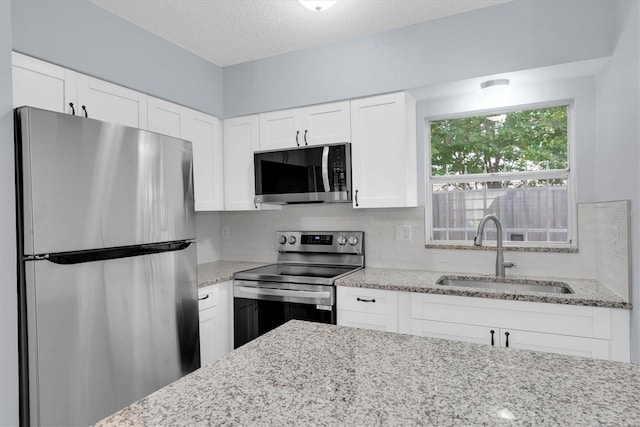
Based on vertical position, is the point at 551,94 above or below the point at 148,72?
below

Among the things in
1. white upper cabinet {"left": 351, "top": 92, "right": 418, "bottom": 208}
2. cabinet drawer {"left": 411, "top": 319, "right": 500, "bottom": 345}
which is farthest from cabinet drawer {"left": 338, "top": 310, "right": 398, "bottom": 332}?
white upper cabinet {"left": 351, "top": 92, "right": 418, "bottom": 208}

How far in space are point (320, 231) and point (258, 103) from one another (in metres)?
1.13

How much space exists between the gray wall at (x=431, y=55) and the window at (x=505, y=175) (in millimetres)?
501

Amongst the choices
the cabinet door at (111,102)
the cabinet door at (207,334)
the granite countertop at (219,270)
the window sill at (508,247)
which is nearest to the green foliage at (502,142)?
the window sill at (508,247)

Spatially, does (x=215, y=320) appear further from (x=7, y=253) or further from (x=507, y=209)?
(x=507, y=209)

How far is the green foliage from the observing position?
8.37 ft

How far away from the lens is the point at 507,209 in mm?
2676

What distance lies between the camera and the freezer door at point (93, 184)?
1.46m

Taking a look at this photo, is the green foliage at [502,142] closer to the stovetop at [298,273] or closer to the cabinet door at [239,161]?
the stovetop at [298,273]

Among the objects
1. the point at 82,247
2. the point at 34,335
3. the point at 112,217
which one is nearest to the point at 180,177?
the point at 112,217

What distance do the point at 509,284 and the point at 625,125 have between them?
3.57 ft

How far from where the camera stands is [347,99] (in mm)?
2721

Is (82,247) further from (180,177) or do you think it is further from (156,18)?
(156,18)

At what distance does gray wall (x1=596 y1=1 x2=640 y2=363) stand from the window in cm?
33
